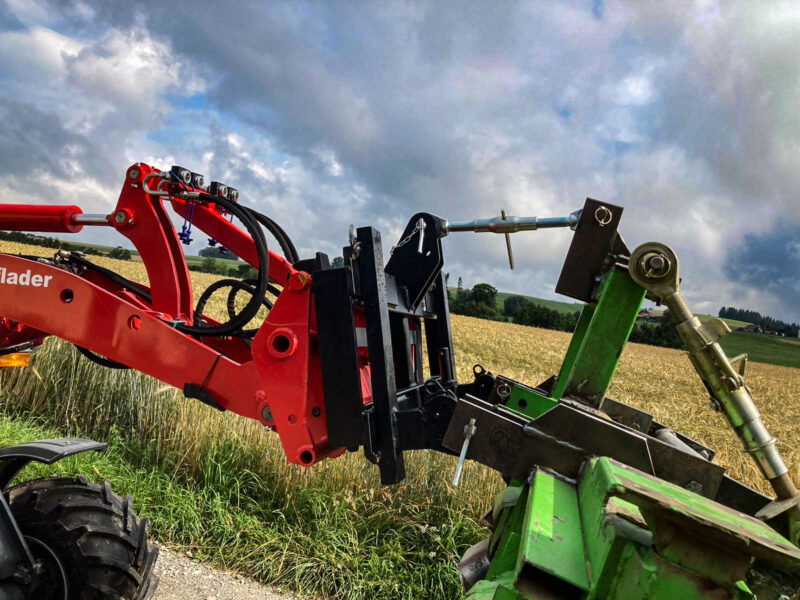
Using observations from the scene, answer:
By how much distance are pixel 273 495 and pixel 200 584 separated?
863 millimetres

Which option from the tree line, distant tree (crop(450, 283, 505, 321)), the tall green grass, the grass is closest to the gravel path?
the tall green grass

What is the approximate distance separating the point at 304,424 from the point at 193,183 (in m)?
1.50

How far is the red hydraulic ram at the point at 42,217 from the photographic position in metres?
3.23

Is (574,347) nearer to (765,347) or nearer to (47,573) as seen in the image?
(47,573)

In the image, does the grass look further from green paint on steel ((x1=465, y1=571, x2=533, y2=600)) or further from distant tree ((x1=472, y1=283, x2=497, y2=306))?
green paint on steel ((x1=465, y1=571, x2=533, y2=600))

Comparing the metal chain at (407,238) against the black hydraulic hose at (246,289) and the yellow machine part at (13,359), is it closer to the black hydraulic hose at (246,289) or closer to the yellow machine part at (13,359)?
the black hydraulic hose at (246,289)

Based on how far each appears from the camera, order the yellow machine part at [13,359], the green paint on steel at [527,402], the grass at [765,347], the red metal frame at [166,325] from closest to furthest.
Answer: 1. the red metal frame at [166,325]
2. the green paint on steel at [527,402]
3. the yellow machine part at [13,359]
4. the grass at [765,347]

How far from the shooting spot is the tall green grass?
12.2ft

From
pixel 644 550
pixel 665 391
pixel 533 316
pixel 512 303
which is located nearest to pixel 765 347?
pixel 533 316

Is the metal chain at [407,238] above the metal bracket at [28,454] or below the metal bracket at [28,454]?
above

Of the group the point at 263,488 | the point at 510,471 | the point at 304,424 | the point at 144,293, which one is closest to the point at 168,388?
the point at 263,488

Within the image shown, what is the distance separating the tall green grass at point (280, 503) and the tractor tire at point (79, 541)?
4.38 feet

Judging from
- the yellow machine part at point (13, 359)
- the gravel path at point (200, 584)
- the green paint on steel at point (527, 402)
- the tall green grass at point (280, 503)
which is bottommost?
the gravel path at point (200, 584)

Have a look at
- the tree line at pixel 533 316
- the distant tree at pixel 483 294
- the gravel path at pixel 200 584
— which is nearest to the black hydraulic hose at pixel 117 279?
the gravel path at pixel 200 584
